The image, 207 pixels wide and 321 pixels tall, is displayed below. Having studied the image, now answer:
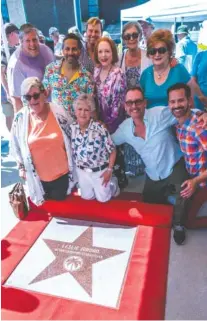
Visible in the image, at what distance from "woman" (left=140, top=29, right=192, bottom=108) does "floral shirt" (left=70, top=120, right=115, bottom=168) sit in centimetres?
52

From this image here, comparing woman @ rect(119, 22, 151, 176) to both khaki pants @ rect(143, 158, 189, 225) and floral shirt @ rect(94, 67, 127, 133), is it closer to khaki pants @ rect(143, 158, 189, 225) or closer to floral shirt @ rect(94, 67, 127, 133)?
floral shirt @ rect(94, 67, 127, 133)

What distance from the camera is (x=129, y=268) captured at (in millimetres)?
2047

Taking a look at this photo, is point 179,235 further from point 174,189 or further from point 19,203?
point 19,203

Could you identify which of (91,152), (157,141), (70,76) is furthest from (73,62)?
(157,141)

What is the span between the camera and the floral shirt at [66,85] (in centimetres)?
260

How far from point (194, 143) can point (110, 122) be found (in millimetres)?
877

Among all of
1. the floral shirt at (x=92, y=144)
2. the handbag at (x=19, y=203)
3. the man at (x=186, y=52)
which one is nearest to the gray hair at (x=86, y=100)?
the floral shirt at (x=92, y=144)

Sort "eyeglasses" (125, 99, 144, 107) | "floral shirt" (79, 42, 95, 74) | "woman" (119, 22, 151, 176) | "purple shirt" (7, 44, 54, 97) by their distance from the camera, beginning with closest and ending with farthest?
"eyeglasses" (125, 99, 144, 107), "woman" (119, 22, 151, 176), "floral shirt" (79, 42, 95, 74), "purple shirt" (7, 44, 54, 97)

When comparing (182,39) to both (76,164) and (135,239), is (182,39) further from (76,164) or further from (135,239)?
(135,239)

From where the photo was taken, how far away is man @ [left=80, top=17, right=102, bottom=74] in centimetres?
289

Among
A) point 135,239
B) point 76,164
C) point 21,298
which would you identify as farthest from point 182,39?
point 21,298

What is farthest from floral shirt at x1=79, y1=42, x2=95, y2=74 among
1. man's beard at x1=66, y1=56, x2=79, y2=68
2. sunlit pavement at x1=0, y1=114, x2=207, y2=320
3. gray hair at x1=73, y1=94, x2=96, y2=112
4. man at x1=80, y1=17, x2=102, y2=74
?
sunlit pavement at x1=0, y1=114, x2=207, y2=320

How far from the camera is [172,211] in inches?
98.4

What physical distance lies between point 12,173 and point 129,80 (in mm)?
1986
